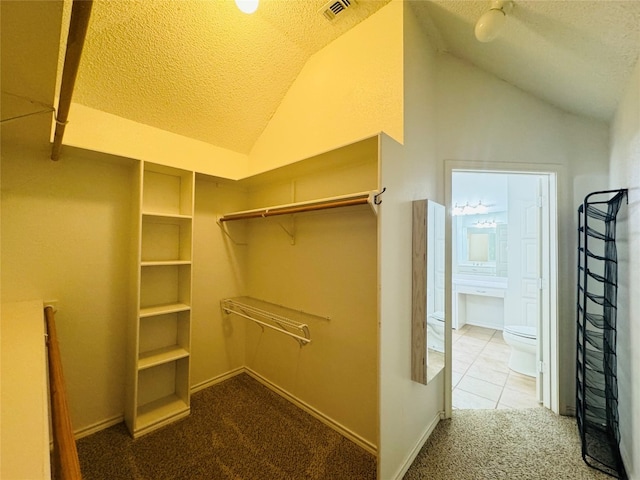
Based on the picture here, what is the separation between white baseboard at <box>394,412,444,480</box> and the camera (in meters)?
1.57

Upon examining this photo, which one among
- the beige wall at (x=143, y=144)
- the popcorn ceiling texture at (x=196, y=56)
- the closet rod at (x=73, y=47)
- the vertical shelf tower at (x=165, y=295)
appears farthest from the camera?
the vertical shelf tower at (x=165, y=295)

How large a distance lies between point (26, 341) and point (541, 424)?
323cm

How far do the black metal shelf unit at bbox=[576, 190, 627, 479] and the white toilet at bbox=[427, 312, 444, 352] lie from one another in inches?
36.3

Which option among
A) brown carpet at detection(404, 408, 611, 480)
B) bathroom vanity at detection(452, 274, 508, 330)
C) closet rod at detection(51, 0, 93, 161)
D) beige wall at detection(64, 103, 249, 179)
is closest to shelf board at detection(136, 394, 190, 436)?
brown carpet at detection(404, 408, 611, 480)

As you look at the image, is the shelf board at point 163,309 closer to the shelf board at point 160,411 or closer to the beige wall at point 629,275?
the shelf board at point 160,411

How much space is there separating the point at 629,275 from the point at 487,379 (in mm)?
1758

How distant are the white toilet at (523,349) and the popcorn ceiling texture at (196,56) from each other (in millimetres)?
3422

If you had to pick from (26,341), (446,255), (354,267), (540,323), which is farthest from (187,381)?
(540,323)

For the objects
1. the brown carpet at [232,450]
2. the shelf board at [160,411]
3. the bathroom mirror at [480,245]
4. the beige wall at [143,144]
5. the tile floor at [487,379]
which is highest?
the beige wall at [143,144]

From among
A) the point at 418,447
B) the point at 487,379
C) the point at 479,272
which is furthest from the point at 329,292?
the point at 479,272

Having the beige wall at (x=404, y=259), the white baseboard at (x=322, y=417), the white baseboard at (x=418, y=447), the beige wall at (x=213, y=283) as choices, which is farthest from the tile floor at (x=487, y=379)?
the beige wall at (x=213, y=283)

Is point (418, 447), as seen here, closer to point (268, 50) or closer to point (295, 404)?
point (295, 404)

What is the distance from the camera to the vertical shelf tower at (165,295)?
206 cm

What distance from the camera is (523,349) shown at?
2.86m
